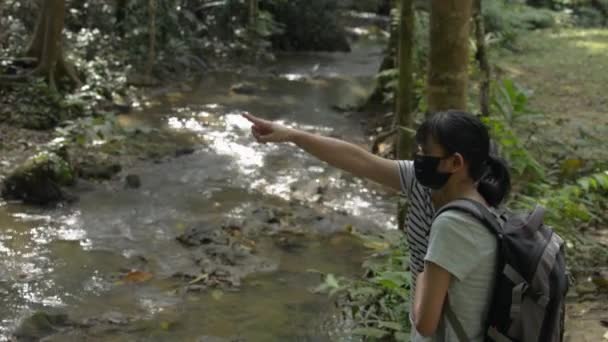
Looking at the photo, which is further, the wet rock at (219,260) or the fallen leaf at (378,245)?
the wet rock at (219,260)

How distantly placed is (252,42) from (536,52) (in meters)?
7.25

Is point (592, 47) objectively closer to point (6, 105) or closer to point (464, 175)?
point (6, 105)

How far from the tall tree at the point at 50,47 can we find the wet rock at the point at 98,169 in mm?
3401

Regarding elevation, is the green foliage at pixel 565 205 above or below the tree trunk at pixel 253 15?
above

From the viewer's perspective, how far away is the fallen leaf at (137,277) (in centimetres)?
733

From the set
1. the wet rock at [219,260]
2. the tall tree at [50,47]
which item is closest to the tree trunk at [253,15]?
the tall tree at [50,47]

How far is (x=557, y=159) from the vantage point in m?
8.91

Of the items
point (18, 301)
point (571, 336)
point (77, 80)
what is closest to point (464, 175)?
point (571, 336)

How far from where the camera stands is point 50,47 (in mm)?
13898

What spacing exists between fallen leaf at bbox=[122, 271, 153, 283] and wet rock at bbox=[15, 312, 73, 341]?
98cm

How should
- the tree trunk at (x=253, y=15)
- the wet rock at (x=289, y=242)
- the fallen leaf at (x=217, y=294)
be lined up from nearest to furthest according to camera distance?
the fallen leaf at (x=217, y=294) < the wet rock at (x=289, y=242) < the tree trunk at (x=253, y=15)

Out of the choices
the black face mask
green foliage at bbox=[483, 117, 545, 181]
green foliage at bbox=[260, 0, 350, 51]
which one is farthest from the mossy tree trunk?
the black face mask

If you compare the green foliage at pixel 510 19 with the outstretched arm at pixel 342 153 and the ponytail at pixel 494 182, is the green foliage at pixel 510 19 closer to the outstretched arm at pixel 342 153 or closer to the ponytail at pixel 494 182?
the outstretched arm at pixel 342 153

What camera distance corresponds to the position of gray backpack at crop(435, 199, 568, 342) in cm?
241
